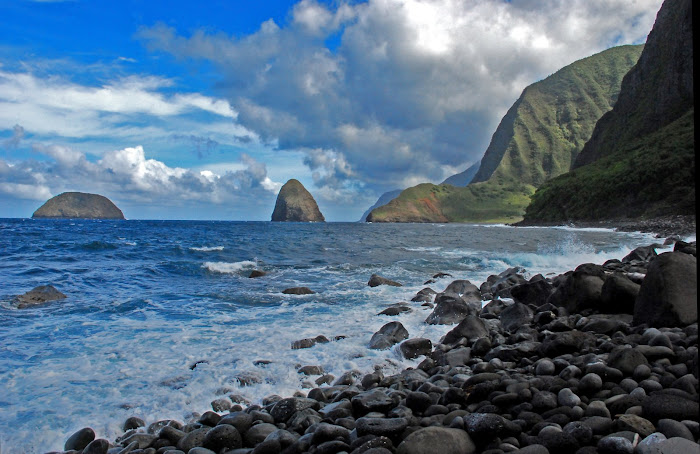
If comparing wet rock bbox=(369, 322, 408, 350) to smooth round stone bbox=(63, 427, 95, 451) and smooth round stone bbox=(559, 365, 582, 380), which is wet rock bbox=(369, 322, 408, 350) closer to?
smooth round stone bbox=(559, 365, 582, 380)

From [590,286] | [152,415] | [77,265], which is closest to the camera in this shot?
[152,415]

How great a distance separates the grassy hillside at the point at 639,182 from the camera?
58.4 metres

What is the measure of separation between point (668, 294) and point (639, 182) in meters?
71.5

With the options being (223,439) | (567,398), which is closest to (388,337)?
(223,439)

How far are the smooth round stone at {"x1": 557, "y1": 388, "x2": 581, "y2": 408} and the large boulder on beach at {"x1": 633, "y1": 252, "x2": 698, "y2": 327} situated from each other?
3448mm

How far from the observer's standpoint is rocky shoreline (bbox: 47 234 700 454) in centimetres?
380

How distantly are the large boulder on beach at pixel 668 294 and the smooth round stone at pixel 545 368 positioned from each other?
2.51m

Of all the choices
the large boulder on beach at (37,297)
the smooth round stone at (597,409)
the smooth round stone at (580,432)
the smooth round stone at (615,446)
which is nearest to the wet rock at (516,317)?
the smooth round stone at (597,409)

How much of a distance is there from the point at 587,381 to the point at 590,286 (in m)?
5.83

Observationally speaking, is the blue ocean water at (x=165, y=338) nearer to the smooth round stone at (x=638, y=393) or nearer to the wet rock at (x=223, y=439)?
the wet rock at (x=223, y=439)

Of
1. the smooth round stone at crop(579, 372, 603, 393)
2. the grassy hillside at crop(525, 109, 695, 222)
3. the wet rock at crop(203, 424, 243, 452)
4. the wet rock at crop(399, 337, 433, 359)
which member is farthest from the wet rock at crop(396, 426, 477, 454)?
the grassy hillside at crop(525, 109, 695, 222)

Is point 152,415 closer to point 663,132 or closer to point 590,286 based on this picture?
point 590,286

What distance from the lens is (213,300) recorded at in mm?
15680

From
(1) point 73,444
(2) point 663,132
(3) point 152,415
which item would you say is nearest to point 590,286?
(3) point 152,415
